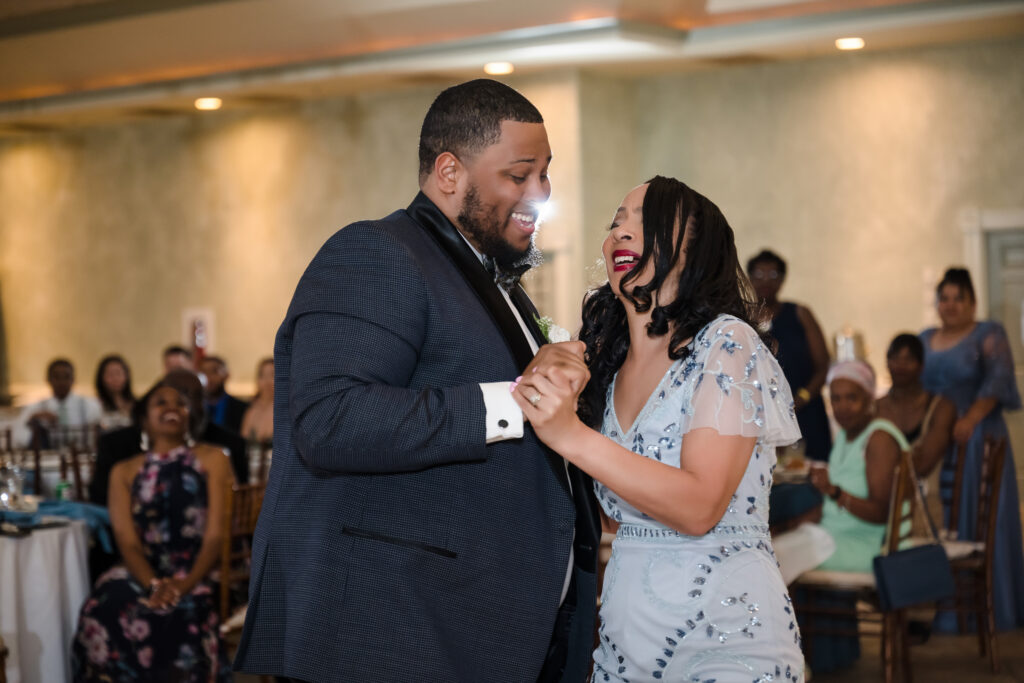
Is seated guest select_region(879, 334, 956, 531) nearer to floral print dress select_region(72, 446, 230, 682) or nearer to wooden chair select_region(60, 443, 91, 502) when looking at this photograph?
floral print dress select_region(72, 446, 230, 682)

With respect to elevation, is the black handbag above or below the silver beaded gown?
below

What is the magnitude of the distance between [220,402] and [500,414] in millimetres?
6818

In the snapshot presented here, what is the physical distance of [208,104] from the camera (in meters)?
12.7

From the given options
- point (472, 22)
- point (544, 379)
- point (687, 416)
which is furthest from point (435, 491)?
point (472, 22)

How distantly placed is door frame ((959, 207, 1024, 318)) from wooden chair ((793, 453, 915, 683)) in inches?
240

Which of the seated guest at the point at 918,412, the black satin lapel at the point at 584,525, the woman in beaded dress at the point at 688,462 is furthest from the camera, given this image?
the seated guest at the point at 918,412

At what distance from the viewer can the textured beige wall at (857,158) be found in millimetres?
10391

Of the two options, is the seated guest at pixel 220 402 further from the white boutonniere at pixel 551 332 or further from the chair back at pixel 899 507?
the white boutonniere at pixel 551 332

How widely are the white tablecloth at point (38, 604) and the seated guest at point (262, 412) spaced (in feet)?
8.81

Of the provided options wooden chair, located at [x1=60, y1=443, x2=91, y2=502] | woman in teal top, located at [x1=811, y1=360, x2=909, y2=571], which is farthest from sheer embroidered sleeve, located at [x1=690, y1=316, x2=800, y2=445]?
wooden chair, located at [x1=60, y1=443, x2=91, y2=502]

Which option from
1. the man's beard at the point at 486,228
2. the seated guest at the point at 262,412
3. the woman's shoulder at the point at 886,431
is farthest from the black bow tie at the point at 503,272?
the seated guest at the point at 262,412

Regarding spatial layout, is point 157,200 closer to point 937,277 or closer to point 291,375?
point 937,277

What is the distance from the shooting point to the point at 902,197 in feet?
35.0

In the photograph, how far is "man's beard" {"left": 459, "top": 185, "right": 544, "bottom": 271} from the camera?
2047 millimetres
